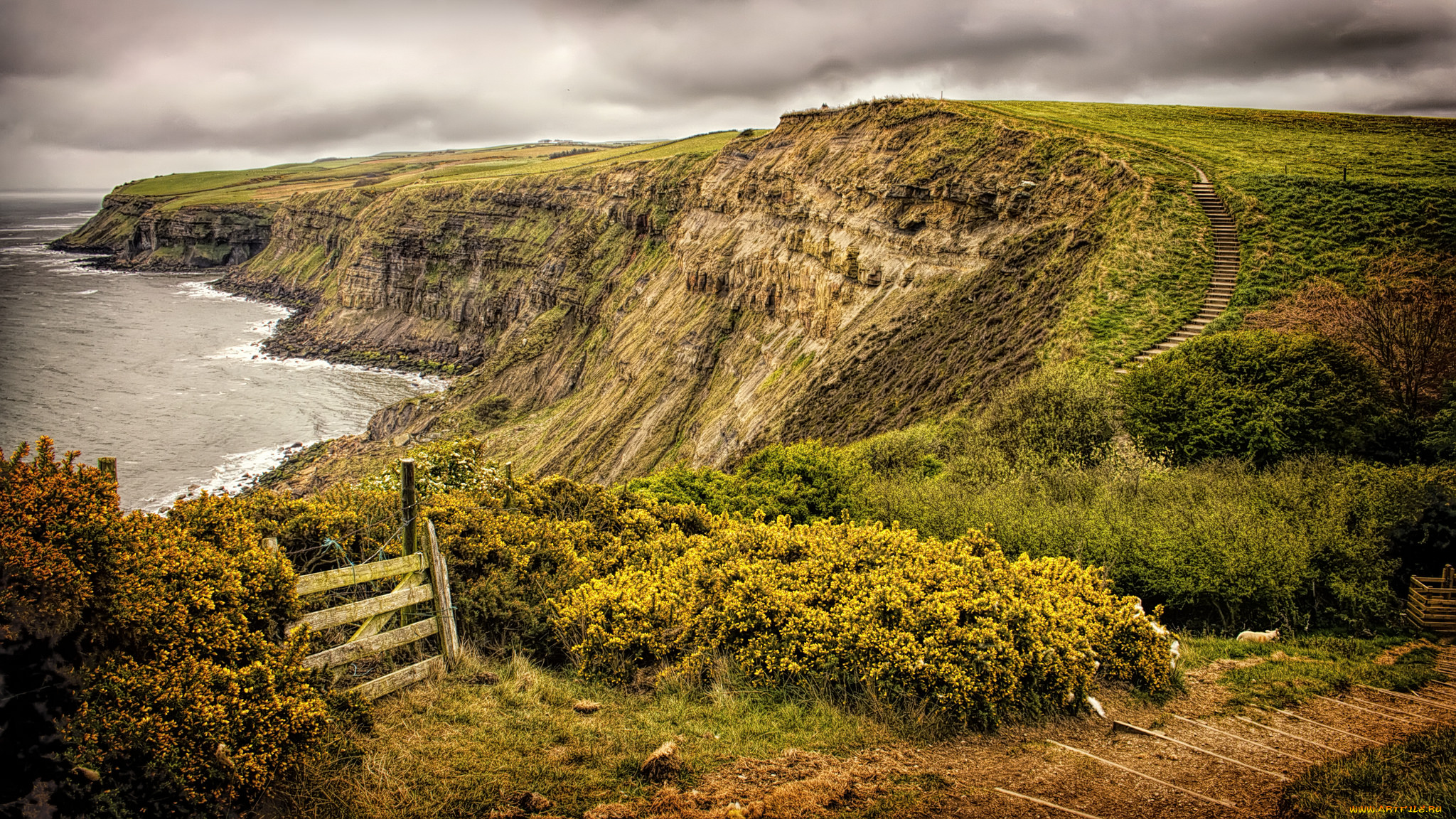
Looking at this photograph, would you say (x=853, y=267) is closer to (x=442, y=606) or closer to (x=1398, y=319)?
(x=1398, y=319)

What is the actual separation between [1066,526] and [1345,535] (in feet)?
16.5

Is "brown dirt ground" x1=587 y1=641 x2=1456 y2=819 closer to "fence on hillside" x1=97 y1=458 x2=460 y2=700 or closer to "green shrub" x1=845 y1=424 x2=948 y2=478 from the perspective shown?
"fence on hillside" x1=97 y1=458 x2=460 y2=700

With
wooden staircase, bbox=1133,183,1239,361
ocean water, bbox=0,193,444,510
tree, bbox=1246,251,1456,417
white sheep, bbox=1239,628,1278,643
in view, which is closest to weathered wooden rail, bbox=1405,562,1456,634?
white sheep, bbox=1239,628,1278,643

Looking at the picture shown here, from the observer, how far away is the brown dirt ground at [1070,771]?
24.0 feet

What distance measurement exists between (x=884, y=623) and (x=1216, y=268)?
28135 millimetres

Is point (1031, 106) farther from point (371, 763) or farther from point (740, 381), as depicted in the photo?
point (371, 763)

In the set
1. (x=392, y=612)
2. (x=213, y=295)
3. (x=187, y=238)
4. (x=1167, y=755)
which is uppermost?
(x=187, y=238)

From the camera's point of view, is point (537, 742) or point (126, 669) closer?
point (126, 669)

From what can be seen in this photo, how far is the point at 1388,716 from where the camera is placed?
379 inches

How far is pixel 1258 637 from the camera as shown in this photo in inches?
508

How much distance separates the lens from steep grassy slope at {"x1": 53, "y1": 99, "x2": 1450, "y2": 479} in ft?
101

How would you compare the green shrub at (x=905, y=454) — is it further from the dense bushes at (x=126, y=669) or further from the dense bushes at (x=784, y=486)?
the dense bushes at (x=126, y=669)

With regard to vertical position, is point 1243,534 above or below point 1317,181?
below

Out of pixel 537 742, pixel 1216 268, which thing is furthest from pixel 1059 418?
pixel 537 742
